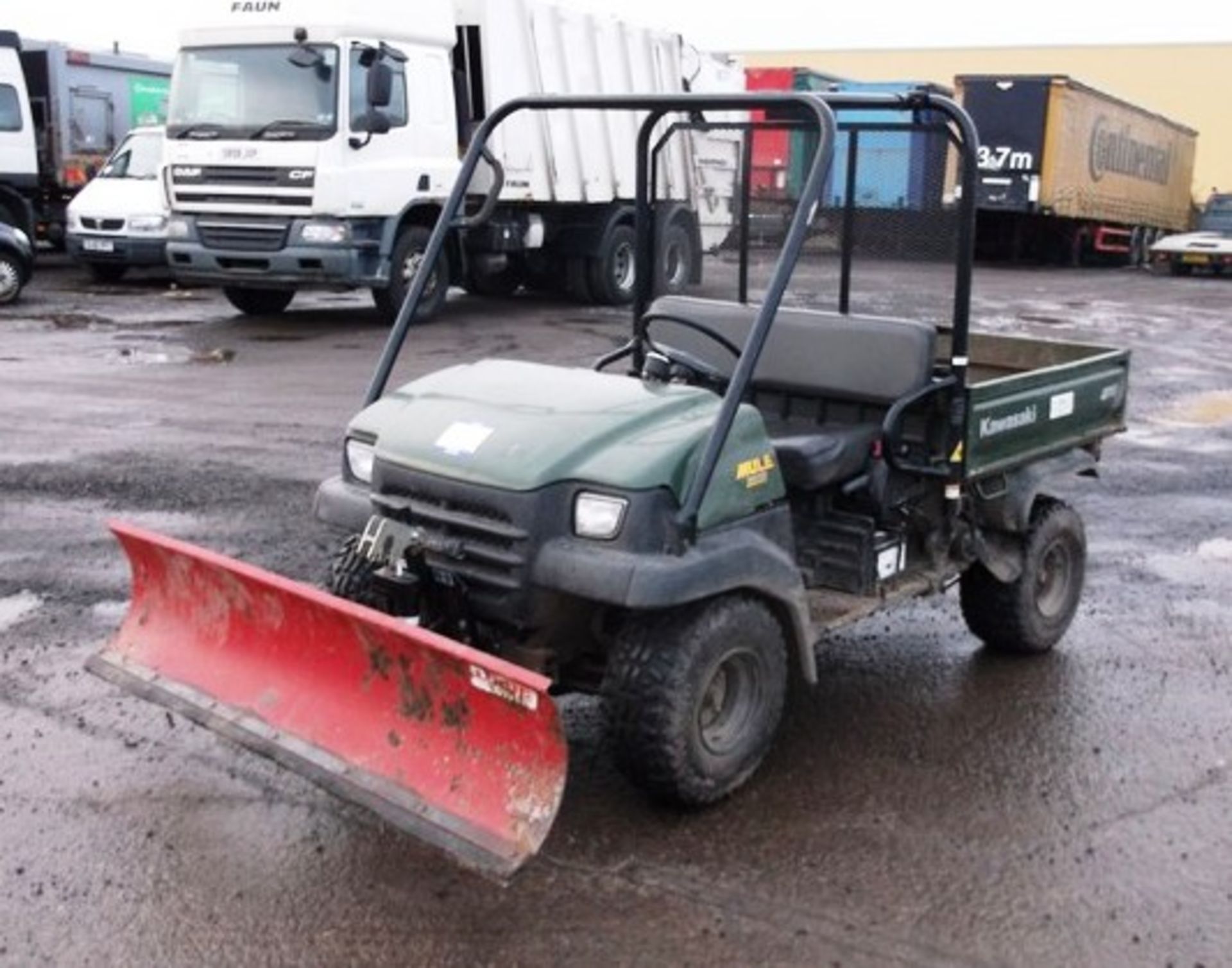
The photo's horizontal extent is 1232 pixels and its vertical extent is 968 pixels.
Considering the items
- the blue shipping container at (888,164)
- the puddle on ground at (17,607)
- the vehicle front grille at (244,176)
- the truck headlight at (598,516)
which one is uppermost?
the blue shipping container at (888,164)

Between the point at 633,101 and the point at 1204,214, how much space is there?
102 feet

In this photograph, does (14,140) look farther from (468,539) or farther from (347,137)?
(468,539)

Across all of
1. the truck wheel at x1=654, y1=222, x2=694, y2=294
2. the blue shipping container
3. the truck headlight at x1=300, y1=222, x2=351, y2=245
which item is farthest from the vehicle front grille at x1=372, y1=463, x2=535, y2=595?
the truck headlight at x1=300, y1=222, x2=351, y2=245

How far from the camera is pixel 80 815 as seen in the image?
399 cm

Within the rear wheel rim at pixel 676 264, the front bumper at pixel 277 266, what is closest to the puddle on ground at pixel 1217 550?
the rear wheel rim at pixel 676 264

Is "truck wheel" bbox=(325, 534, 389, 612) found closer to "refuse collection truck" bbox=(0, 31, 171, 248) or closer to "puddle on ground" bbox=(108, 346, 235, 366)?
"puddle on ground" bbox=(108, 346, 235, 366)

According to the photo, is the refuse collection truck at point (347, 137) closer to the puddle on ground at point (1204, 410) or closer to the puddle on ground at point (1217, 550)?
the puddle on ground at point (1204, 410)

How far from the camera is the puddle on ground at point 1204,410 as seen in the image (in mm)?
10789

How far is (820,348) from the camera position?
16.1 ft

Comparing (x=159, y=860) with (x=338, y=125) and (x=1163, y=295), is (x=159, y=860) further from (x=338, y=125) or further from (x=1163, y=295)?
(x=1163, y=295)

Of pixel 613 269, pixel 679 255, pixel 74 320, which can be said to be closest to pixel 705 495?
pixel 679 255

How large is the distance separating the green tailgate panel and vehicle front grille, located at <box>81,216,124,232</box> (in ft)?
51.0

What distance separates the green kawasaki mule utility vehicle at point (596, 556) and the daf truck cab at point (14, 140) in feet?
55.1

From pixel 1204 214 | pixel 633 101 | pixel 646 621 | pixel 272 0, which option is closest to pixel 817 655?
pixel 646 621
